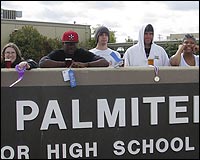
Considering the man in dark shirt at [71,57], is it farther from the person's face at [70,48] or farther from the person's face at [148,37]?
the person's face at [148,37]

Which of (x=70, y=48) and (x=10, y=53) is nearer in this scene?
(x=70, y=48)

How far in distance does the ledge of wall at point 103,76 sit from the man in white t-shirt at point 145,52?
1355mm

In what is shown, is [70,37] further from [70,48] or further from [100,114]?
[100,114]

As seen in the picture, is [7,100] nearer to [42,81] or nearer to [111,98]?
[42,81]

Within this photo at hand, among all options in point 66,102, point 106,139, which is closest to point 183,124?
point 106,139

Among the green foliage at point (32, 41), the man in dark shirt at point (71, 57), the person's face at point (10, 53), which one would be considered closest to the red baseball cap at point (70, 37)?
the man in dark shirt at point (71, 57)

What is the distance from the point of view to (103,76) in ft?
10.2

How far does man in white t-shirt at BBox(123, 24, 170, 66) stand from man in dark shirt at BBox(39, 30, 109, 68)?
2.69 ft

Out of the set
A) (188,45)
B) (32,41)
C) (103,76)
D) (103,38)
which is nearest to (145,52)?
(188,45)

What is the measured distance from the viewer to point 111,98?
10.2ft

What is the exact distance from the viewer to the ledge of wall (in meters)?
3.04

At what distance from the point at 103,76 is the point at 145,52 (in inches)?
64.9

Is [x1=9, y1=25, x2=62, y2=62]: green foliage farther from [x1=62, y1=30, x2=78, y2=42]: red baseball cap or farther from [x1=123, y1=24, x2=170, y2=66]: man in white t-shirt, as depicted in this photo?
[x1=62, y1=30, x2=78, y2=42]: red baseball cap

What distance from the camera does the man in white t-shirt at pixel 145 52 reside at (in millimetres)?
4625
